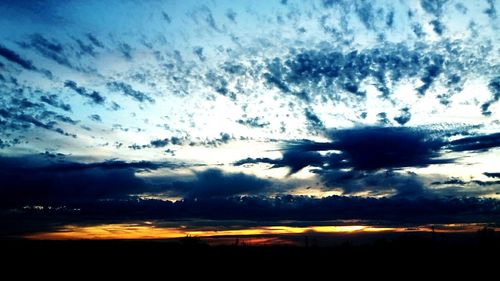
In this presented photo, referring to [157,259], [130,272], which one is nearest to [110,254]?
[157,259]

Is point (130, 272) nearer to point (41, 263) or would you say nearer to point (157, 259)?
point (41, 263)

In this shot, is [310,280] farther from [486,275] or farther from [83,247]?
[83,247]

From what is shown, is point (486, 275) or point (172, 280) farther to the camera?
point (486, 275)

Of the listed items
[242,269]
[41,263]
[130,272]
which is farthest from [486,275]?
[41,263]

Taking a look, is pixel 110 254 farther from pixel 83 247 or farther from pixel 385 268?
pixel 385 268

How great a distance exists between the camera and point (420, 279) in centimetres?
6756

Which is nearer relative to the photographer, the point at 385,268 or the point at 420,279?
the point at 420,279

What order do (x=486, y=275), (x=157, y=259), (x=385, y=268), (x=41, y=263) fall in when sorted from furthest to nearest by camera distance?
(x=157, y=259)
(x=385, y=268)
(x=41, y=263)
(x=486, y=275)

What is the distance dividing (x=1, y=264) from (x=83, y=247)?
38.8m

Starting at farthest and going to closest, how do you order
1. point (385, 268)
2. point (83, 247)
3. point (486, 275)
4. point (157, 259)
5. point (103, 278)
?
point (83, 247) < point (157, 259) < point (385, 268) < point (486, 275) < point (103, 278)

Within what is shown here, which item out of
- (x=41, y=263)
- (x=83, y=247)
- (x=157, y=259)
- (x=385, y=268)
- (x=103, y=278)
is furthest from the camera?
(x=83, y=247)

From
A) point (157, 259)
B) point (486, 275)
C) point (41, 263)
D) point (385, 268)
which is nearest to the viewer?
point (486, 275)

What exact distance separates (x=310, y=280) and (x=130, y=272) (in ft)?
104

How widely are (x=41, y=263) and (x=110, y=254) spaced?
24522 mm
